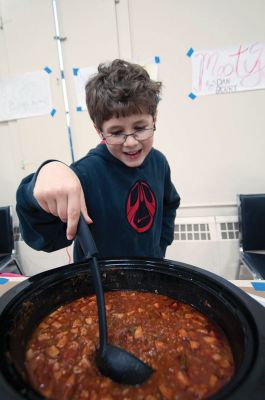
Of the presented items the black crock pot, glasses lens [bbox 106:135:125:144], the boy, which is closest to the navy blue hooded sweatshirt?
the boy

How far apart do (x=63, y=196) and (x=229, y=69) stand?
1646 mm

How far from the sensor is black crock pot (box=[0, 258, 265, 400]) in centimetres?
36

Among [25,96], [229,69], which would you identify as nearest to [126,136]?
[229,69]

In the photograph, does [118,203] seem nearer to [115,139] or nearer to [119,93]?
[115,139]

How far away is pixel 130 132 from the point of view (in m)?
0.88

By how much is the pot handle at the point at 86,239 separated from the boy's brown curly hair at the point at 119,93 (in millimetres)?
430

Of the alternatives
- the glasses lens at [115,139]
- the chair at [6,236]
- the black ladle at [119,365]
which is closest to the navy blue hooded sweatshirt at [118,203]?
the glasses lens at [115,139]

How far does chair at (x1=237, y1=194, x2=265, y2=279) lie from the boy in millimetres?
880

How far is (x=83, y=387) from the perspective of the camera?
0.48 m

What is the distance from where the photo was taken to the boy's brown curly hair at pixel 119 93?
0.85 metres

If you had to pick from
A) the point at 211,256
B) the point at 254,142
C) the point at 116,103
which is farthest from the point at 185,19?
the point at 211,256

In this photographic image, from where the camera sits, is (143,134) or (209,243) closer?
(143,134)

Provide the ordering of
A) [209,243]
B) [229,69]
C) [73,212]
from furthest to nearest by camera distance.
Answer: [209,243], [229,69], [73,212]

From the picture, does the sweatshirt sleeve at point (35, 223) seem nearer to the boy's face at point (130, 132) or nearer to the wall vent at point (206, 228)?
the boy's face at point (130, 132)
